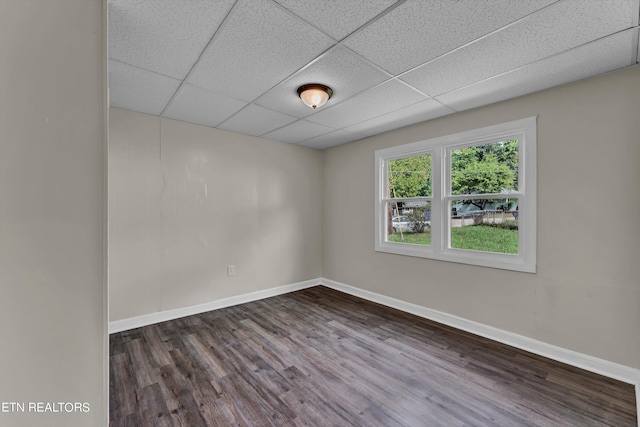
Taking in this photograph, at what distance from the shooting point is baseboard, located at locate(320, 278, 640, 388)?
2051 mm

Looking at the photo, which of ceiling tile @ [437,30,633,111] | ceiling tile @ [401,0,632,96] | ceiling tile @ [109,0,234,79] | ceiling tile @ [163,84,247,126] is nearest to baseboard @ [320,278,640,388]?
ceiling tile @ [437,30,633,111]

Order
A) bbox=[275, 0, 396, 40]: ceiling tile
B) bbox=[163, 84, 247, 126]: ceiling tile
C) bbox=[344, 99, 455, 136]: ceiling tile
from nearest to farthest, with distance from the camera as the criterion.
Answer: bbox=[275, 0, 396, 40]: ceiling tile
bbox=[163, 84, 247, 126]: ceiling tile
bbox=[344, 99, 455, 136]: ceiling tile

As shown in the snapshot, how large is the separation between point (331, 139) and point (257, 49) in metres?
2.33

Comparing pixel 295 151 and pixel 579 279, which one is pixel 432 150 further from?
pixel 295 151

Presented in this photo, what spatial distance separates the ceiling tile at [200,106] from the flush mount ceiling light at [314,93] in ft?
2.39

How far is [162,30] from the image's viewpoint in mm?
1631

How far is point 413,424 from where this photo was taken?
1.65 meters

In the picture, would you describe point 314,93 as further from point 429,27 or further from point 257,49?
point 429,27

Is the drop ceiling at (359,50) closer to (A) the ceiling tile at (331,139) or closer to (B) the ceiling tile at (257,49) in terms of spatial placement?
(B) the ceiling tile at (257,49)

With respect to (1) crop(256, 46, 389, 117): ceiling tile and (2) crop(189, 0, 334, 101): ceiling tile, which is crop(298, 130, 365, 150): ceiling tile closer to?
(1) crop(256, 46, 389, 117): ceiling tile

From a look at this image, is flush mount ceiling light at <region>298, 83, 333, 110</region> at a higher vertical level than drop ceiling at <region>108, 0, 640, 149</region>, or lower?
lower

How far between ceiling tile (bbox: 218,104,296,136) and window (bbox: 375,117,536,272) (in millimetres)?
1495

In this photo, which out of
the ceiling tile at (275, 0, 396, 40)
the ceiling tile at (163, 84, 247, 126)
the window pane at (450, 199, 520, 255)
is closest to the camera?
the ceiling tile at (275, 0, 396, 40)

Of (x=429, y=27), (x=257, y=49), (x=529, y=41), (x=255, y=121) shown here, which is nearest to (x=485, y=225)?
(x=529, y=41)
